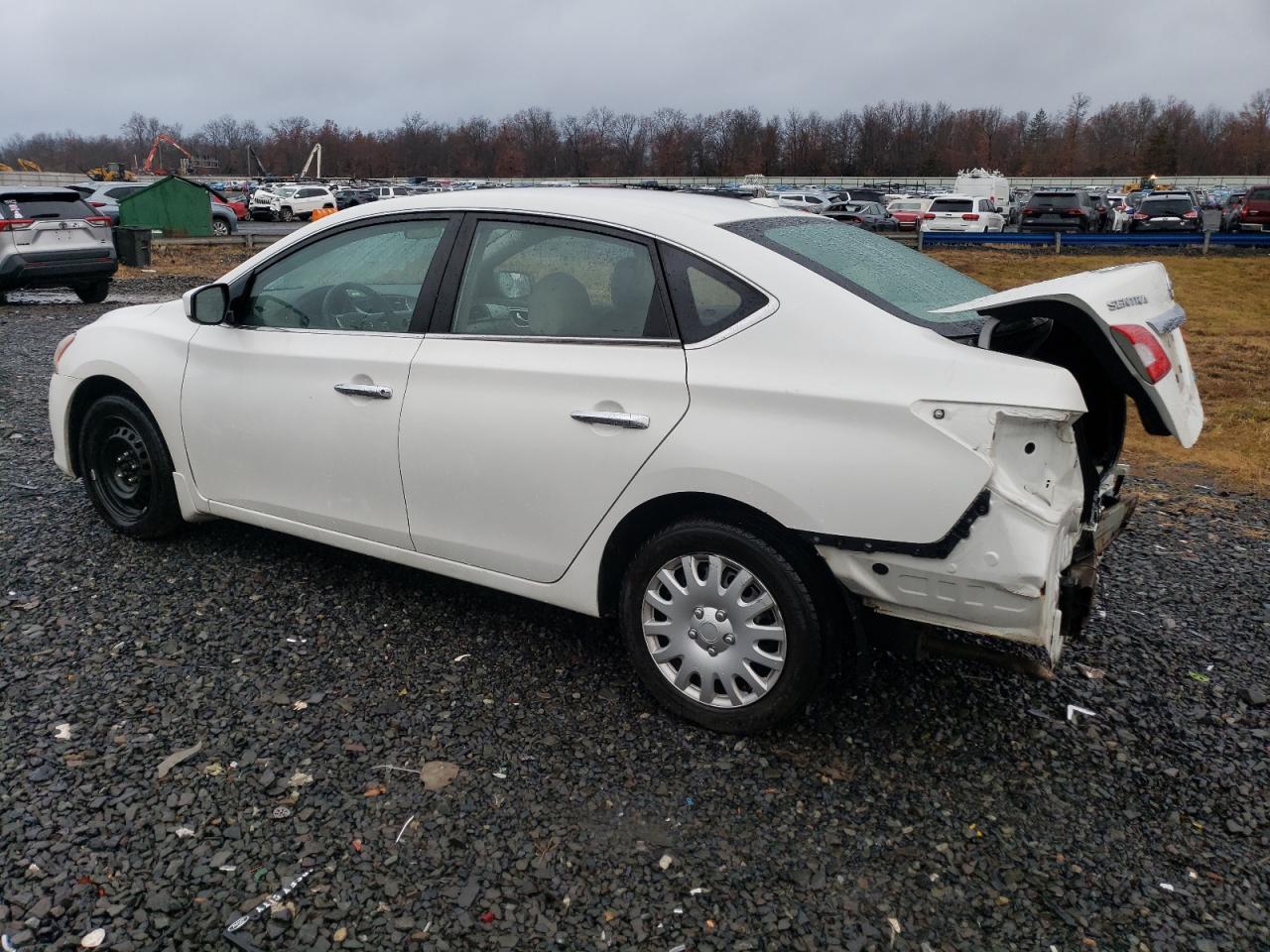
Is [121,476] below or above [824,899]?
above

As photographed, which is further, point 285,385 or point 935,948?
→ point 285,385

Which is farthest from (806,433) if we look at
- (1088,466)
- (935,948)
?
(935,948)

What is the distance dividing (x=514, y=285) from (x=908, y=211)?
124 ft

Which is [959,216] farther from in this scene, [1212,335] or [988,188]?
[1212,335]

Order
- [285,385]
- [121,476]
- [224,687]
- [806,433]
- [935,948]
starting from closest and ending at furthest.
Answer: [935,948], [806,433], [224,687], [285,385], [121,476]

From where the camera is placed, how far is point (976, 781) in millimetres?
3182

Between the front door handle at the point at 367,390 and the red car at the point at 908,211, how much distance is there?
83.9 feet

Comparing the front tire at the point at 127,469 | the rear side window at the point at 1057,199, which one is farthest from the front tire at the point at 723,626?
the rear side window at the point at 1057,199

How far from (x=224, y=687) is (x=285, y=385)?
1192 mm

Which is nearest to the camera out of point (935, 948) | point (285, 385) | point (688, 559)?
point (935, 948)

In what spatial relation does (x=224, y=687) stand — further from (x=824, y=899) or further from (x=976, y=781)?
(x=976, y=781)

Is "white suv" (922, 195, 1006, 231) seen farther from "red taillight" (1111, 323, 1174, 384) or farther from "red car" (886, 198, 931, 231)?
"red taillight" (1111, 323, 1174, 384)

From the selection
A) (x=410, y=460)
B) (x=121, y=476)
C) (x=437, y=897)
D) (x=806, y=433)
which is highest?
(x=806, y=433)

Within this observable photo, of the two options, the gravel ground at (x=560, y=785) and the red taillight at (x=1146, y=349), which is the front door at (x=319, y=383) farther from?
the red taillight at (x=1146, y=349)
